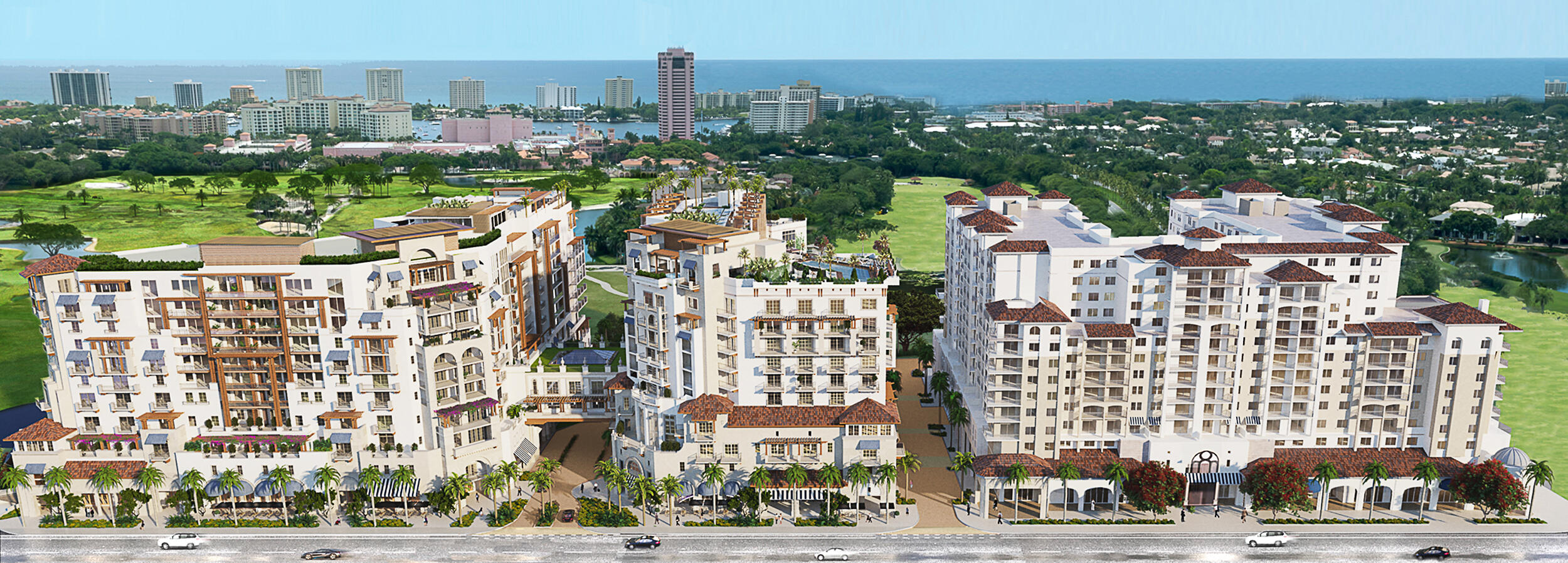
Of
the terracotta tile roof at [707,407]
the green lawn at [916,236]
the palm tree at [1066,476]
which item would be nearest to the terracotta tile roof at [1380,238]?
the palm tree at [1066,476]

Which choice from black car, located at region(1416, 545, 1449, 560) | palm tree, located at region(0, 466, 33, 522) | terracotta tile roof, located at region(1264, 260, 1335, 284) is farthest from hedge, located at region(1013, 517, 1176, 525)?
palm tree, located at region(0, 466, 33, 522)

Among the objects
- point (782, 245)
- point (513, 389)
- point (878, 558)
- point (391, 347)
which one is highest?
point (782, 245)

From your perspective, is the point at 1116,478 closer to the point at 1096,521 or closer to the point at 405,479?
the point at 1096,521

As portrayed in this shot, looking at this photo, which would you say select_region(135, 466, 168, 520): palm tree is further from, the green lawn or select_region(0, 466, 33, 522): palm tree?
the green lawn

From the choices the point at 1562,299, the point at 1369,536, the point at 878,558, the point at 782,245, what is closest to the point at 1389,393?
the point at 1369,536

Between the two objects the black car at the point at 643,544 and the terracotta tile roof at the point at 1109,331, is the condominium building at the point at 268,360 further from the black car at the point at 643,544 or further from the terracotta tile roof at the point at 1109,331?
the terracotta tile roof at the point at 1109,331

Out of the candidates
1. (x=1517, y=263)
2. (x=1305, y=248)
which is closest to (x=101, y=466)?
(x=1305, y=248)

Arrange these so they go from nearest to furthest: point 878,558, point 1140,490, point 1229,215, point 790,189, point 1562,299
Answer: point 878,558
point 1140,490
point 1229,215
point 1562,299
point 790,189

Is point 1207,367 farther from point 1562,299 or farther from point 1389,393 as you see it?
point 1562,299
